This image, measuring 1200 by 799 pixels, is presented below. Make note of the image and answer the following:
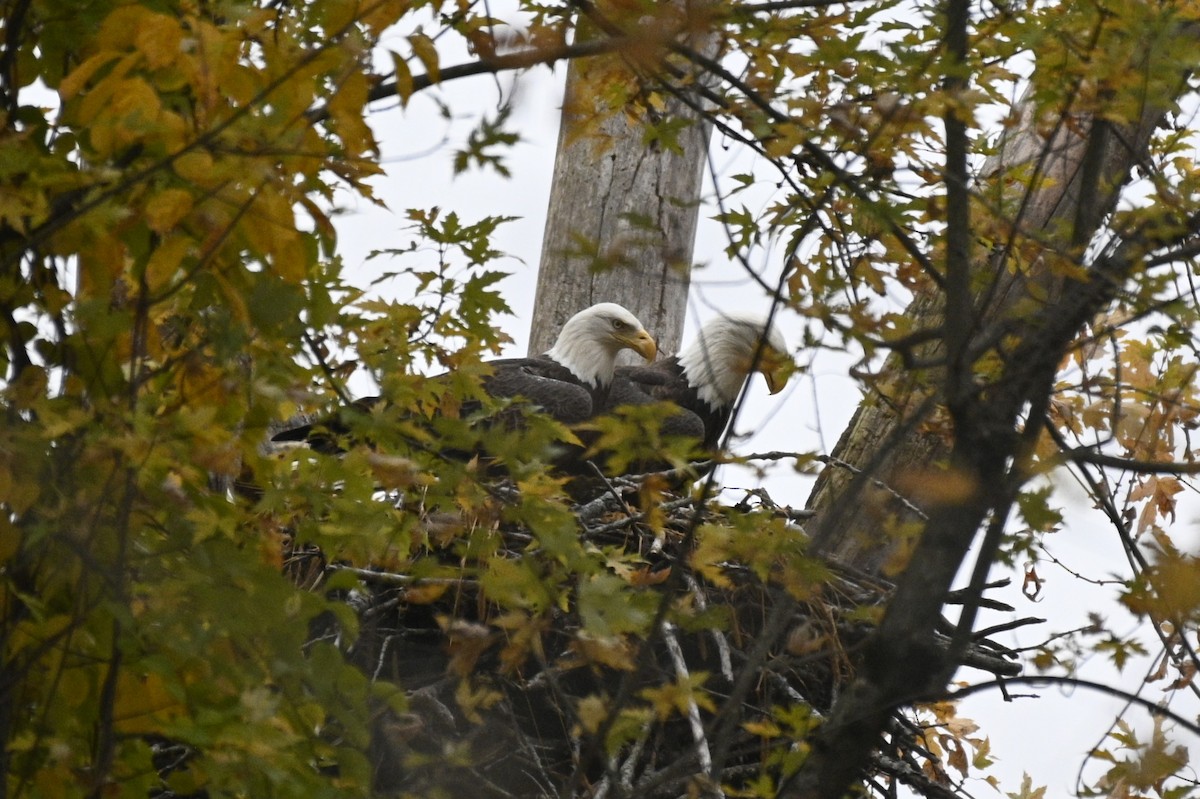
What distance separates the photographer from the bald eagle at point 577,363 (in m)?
6.82

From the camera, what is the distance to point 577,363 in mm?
7016

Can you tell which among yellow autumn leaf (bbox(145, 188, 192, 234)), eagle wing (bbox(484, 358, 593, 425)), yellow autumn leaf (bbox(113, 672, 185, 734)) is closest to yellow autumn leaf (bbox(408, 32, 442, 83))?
yellow autumn leaf (bbox(145, 188, 192, 234))

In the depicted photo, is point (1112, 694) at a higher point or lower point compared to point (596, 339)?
lower

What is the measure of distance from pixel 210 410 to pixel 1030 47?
1649mm

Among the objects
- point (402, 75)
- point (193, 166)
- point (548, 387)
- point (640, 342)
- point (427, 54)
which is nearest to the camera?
point (193, 166)

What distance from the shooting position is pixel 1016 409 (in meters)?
2.33

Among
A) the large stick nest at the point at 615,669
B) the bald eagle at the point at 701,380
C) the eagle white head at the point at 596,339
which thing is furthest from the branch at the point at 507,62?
the bald eagle at the point at 701,380

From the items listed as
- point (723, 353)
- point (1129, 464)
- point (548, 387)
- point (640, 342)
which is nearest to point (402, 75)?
point (1129, 464)

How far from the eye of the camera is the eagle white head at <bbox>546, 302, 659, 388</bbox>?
6.92 m

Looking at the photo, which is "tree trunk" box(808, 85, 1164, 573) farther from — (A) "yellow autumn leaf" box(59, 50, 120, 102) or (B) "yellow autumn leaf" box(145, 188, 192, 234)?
(A) "yellow autumn leaf" box(59, 50, 120, 102)

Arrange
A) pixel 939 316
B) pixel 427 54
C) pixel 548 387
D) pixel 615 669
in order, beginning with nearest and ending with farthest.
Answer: pixel 427 54 → pixel 615 669 → pixel 939 316 → pixel 548 387

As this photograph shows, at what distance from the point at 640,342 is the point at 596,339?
0.69ft

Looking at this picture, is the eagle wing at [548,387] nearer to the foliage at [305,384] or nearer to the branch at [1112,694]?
the foliage at [305,384]

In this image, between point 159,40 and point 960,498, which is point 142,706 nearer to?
point 159,40
